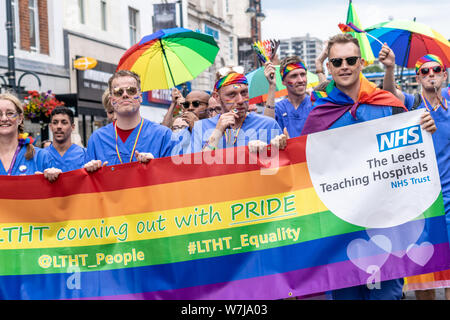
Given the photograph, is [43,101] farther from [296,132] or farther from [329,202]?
[329,202]

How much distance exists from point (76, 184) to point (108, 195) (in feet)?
0.91

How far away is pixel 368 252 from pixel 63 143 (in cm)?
390

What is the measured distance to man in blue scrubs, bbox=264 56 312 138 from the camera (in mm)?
7033

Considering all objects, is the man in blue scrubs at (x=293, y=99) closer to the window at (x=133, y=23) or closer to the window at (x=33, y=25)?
the window at (x=33, y=25)

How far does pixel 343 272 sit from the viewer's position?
183 inches

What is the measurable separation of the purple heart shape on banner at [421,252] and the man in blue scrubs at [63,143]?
3803 mm

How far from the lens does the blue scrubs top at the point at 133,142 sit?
5.31 meters

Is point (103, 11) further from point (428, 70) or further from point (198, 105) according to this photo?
point (428, 70)

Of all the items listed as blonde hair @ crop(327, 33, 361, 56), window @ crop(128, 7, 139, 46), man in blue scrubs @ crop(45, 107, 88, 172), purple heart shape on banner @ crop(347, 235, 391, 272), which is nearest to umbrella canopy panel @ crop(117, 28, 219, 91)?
man in blue scrubs @ crop(45, 107, 88, 172)

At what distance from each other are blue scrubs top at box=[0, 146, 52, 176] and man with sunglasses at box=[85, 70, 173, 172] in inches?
20.6

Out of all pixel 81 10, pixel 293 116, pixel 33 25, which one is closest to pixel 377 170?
pixel 293 116

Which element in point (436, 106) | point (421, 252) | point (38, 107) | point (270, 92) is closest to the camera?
point (421, 252)

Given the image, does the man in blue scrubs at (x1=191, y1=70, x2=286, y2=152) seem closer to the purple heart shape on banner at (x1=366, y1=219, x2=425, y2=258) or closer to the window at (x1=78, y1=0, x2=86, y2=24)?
the purple heart shape on banner at (x1=366, y1=219, x2=425, y2=258)

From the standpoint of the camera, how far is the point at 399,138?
15.6 feet
